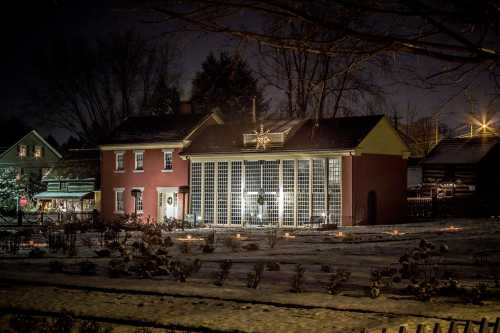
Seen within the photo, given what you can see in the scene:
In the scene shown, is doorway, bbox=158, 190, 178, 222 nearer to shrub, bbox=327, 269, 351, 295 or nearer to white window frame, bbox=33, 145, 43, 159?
white window frame, bbox=33, 145, 43, 159

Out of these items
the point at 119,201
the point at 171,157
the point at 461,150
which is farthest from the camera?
the point at 461,150

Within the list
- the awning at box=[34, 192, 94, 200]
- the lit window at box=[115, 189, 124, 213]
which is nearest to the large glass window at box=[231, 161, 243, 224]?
the lit window at box=[115, 189, 124, 213]

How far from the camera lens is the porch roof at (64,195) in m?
59.9

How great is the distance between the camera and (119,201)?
1950 inches

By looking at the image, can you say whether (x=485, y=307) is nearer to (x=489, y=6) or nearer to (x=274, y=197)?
→ (x=489, y=6)

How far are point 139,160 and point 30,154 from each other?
98.7 ft

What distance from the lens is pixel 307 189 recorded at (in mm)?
40406

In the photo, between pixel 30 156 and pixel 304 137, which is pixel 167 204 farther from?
pixel 30 156

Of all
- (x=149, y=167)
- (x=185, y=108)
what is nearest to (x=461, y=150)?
(x=185, y=108)

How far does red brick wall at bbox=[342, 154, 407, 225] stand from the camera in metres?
39.1

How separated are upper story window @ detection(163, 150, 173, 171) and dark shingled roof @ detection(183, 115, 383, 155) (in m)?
1.71

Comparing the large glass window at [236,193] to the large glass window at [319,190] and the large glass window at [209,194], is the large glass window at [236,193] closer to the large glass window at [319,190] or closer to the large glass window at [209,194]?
the large glass window at [209,194]

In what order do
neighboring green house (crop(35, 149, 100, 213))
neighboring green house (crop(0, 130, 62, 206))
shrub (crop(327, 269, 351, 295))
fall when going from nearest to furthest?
shrub (crop(327, 269, 351, 295)) → neighboring green house (crop(35, 149, 100, 213)) → neighboring green house (crop(0, 130, 62, 206))

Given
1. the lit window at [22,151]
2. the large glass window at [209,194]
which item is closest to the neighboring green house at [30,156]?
the lit window at [22,151]
